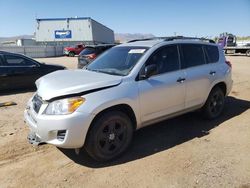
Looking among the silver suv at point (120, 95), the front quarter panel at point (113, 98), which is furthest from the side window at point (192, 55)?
the front quarter panel at point (113, 98)

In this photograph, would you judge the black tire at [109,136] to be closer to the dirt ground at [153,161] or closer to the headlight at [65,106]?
the dirt ground at [153,161]

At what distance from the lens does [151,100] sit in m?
4.73

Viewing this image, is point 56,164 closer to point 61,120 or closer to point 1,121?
point 61,120

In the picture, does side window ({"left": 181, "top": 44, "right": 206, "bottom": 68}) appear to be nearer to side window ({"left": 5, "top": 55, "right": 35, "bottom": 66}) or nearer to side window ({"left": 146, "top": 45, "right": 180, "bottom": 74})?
side window ({"left": 146, "top": 45, "right": 180, "bottom": 74})

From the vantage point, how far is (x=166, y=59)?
5160 millimetres

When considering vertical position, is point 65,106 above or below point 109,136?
above

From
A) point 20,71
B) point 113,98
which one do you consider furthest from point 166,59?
→ point 20,71

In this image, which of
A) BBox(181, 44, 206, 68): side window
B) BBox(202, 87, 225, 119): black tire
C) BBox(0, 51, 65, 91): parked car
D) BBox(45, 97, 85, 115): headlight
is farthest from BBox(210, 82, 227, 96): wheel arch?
BBox(0, 51, 65, 91): parked car

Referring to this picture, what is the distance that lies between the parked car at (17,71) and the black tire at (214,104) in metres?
6.41

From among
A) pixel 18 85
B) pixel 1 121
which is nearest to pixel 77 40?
pixel 18 85

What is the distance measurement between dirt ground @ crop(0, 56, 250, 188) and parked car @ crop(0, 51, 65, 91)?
3919 millimetres

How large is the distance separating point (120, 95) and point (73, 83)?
73cm

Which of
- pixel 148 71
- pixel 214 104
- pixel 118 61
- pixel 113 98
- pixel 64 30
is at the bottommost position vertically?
pixel 214 104

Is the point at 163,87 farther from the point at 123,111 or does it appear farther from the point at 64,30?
the point at 64,30
